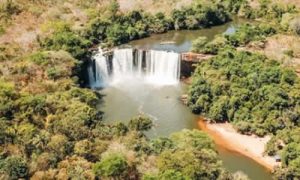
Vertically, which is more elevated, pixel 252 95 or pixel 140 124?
pixel 252 95

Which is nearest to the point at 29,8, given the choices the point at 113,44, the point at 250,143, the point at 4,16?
the point at 4,16

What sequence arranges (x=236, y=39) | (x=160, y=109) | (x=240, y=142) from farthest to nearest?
(x=236, y=39), (x=160, y=109), (x=240, y=142)

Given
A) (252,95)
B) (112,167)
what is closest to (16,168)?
(112,167)

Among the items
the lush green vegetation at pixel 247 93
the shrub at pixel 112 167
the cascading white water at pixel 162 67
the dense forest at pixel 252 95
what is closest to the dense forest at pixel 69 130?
the shrub at pixel 112 167

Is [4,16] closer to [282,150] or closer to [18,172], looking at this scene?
[18,172]

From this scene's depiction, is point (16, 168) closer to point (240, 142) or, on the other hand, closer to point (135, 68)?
point (240, 142)

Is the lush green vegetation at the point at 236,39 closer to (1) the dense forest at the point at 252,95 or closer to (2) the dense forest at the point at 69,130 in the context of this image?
(1) the dense forest at the point at 252,95

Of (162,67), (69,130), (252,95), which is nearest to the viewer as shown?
(69,130)
